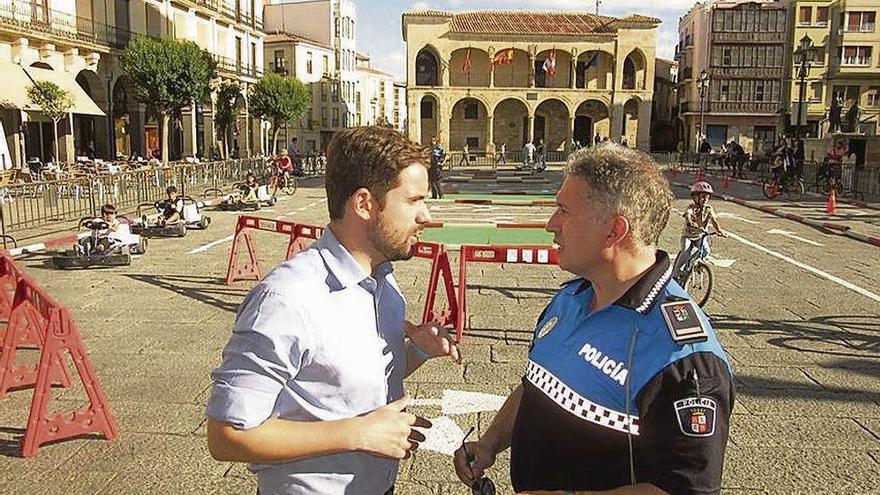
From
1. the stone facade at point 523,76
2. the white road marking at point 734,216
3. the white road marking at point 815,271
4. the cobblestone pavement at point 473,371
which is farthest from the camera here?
the stone facade at point 523,76

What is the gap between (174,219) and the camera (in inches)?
576

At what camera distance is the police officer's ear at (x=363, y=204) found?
6.93 ft

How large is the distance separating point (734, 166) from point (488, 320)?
29.9 m

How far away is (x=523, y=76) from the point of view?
58.8 metres

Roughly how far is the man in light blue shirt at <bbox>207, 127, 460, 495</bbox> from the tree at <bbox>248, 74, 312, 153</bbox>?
4382cm

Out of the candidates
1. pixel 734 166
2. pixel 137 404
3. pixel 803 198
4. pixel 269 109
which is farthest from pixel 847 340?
pixel 269 109

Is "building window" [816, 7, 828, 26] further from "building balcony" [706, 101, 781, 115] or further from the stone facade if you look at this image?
the stone facade

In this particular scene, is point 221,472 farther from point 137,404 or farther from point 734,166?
point 734,166

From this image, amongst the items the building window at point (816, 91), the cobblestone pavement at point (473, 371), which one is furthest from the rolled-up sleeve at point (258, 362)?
the building window at point (816, 91)

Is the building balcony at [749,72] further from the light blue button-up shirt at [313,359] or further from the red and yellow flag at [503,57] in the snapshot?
the light blue button-up shirt at [313,359]

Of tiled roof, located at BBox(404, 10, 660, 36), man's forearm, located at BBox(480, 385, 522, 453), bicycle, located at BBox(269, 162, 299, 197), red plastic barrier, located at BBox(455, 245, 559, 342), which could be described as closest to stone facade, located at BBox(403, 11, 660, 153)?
tiled roof, located at BBox(404, 10, 660, 36)

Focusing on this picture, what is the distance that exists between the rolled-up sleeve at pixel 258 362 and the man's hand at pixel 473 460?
0.87m

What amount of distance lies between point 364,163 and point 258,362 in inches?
25.2

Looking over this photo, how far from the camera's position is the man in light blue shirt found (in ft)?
6.03
